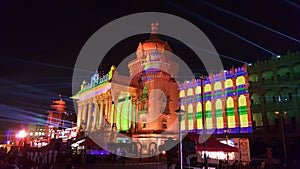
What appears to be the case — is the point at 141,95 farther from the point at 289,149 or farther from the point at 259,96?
the point at 289,149

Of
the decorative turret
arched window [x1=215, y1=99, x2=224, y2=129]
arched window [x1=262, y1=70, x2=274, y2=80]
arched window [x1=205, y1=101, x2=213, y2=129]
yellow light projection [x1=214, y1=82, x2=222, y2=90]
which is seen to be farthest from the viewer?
the decorative turret

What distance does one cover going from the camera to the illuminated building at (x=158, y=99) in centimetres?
3706

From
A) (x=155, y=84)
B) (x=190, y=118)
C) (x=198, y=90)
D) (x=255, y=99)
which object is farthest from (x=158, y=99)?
(x=255, y=99)

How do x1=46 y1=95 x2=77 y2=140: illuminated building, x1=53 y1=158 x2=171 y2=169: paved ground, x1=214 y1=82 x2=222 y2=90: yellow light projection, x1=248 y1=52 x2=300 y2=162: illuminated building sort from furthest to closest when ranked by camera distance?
x1=46 y1=95 x2=77 y2=140: illuminated building < x1=214 y1=82 x2=222 y2=90: yellow light projection < x1=248 y1=52 x2=300 y2=162: illuminated building < x1=53 y1=158 x2=171 y2=169: paved ground

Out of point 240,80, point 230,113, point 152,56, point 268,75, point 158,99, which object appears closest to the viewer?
point 268,75

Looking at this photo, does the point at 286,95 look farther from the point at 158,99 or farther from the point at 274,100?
the point at 158,99

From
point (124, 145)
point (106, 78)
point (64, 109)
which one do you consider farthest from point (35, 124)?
point (124, 145)

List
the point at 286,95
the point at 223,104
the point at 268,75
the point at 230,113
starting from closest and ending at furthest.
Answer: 1. the point at 286,95
2. the point at 268,75
3. the point at 230,113
4. the point at 223,104

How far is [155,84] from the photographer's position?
1812 inches

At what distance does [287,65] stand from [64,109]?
87.6m

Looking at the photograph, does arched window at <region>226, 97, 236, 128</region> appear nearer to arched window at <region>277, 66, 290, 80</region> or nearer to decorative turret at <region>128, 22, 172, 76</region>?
arched window at <region>277, 66, 290, 80</region>

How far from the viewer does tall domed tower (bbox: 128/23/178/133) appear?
44.8m

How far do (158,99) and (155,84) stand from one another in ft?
9.71

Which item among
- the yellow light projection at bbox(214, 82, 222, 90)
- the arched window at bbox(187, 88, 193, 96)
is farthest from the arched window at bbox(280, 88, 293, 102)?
the arched window at bbox(187, 88, 193, 96)
